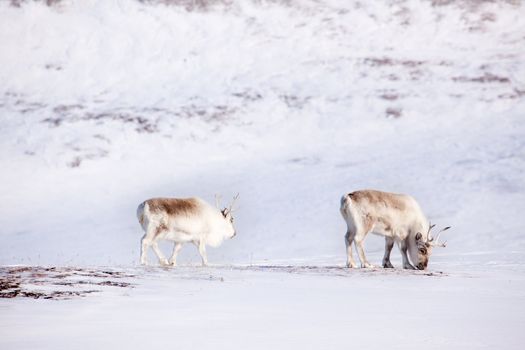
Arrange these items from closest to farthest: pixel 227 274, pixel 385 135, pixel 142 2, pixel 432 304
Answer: pixel 432 304 < pixel 227 274 < pixel 385 135 < pixel 142 2

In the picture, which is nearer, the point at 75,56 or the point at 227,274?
the point at 227,274

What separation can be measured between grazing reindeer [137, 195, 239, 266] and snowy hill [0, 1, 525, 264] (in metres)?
7.31

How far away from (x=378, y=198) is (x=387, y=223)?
0.66 m

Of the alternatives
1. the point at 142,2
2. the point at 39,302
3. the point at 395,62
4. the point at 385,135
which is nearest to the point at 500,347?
the point at 39,302

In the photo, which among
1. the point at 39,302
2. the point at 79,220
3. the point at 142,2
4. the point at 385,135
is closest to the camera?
the point at 39,302

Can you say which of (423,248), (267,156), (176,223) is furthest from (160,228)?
(267,156)

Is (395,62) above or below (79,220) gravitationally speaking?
above

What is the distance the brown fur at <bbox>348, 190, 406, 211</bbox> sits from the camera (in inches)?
731

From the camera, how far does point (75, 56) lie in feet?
240

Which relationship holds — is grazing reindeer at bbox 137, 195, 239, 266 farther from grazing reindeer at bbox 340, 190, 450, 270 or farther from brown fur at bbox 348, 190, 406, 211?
brown fur at bbox 348, 190, 406, 211

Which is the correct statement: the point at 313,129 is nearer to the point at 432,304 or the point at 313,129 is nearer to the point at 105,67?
the point at 105,67

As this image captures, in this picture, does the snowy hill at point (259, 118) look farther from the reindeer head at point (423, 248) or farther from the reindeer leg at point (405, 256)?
the reindeer head at point (423, 248)

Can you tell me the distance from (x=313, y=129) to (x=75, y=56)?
28.5 m

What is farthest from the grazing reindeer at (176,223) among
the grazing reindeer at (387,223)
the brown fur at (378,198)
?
the brown fur at (378,198)
